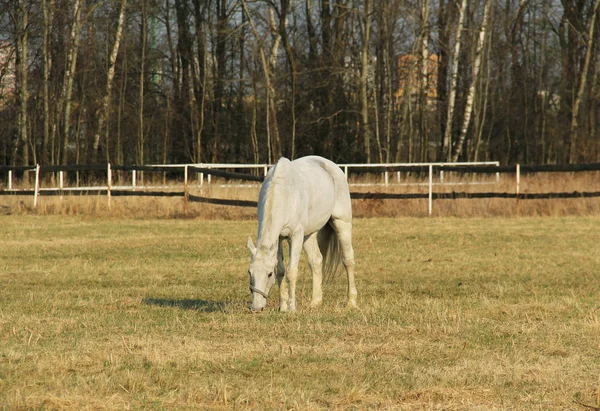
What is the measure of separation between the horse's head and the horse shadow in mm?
982

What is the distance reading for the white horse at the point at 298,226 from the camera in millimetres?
8648

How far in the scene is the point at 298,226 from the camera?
364 inches

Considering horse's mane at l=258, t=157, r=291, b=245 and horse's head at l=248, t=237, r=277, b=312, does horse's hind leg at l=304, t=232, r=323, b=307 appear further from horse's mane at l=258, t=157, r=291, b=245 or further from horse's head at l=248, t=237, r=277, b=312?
horse's head at l=248, t=237, r=277, b=312

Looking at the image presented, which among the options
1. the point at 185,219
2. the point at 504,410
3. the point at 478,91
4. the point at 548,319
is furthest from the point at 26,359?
the point at 478,91

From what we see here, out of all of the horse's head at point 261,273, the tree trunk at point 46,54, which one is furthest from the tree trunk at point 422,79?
the horse's head at point 261,273

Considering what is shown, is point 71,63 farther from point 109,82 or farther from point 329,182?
point 329,182

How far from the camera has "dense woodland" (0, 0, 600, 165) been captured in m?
36.6

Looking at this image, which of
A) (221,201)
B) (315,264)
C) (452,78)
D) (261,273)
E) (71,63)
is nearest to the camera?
(261,273)

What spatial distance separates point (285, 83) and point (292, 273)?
3104 centimetres

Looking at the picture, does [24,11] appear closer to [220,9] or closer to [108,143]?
[108,143]

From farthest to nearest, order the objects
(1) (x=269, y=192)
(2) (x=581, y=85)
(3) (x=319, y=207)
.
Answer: (2) (x=581, y=85) → (3) (x=319, y=207) → (1) (x=269, y=192)

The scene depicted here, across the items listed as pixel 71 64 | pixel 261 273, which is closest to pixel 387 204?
pixel 71 64

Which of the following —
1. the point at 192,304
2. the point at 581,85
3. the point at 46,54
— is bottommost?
the point at 192,304

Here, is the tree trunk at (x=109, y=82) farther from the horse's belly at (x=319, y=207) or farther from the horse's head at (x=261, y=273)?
the horse's head at (x=261, y=273)
